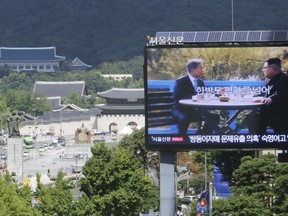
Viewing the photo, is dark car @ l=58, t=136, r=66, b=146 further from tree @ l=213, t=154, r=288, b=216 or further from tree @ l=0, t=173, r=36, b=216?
tree @ l=0, t=173, r=36, b=216

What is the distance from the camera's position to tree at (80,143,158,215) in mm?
51906

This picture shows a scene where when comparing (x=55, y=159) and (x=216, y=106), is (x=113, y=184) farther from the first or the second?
(x=55, y=159)

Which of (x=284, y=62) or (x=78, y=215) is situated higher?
(x=284, y=62)

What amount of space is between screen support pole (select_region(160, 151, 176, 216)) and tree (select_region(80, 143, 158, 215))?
18.9 ft

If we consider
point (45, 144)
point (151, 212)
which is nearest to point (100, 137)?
point (45, 144)

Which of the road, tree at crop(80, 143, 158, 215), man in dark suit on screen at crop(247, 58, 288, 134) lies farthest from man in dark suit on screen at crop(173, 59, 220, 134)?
the road

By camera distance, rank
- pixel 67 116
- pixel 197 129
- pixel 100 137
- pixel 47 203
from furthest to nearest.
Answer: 1. pixel 67 116
2. pixel 100 137
3. pixel 47 203
4. pixel 197 129

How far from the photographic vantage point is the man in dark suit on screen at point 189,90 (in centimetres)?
4506

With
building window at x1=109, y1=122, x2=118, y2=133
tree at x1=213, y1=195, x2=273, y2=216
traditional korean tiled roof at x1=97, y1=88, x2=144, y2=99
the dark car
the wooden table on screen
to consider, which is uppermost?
the wooden table on screen

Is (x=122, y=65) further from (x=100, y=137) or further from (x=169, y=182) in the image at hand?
(x=169, y=182)

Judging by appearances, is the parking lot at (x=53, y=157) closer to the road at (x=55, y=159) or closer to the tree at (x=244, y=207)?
the road at (x=55, y=159)

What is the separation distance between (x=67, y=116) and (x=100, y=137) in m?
24.0

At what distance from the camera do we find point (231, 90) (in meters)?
45.2

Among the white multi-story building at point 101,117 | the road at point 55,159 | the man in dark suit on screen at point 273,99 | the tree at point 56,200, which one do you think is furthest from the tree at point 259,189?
the white multi-story building at point 101,117
